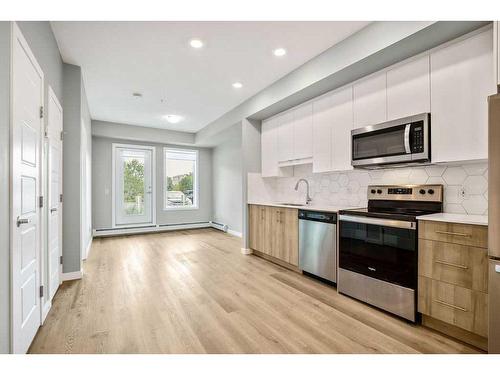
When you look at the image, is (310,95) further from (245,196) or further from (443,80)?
(245,196)

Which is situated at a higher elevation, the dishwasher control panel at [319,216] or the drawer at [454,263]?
the dishwasher control panel at [319,216]

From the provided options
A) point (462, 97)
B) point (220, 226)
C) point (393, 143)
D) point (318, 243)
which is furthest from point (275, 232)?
point (220, 226)

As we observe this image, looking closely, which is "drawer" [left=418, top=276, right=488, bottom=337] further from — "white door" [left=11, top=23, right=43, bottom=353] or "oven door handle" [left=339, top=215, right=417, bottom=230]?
"white door" [left=11, top=23, right=43, bottom=353]

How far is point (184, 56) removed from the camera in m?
2.88

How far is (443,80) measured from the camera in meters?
2.14

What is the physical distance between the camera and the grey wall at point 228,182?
6.02m

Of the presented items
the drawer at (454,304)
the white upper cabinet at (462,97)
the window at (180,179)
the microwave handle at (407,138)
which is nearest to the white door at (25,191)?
the drawer at (454,304)

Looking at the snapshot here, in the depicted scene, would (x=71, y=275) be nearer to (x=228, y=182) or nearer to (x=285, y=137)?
(x=285, y=137)

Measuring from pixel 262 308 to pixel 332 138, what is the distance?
216cm

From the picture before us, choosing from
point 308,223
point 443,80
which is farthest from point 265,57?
point 308,223

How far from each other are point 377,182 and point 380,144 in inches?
22.6

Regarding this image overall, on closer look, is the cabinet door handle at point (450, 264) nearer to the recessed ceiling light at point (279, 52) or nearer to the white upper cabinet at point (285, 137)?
the white upper cabinet at point (285, 137)

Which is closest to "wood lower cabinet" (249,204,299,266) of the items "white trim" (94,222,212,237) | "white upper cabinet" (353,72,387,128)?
"white upper cabinet" (353,72,387,128)

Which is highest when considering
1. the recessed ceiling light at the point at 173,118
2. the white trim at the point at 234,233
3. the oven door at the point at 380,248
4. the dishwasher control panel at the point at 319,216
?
the recessed ceiling light at the point at 173,118
